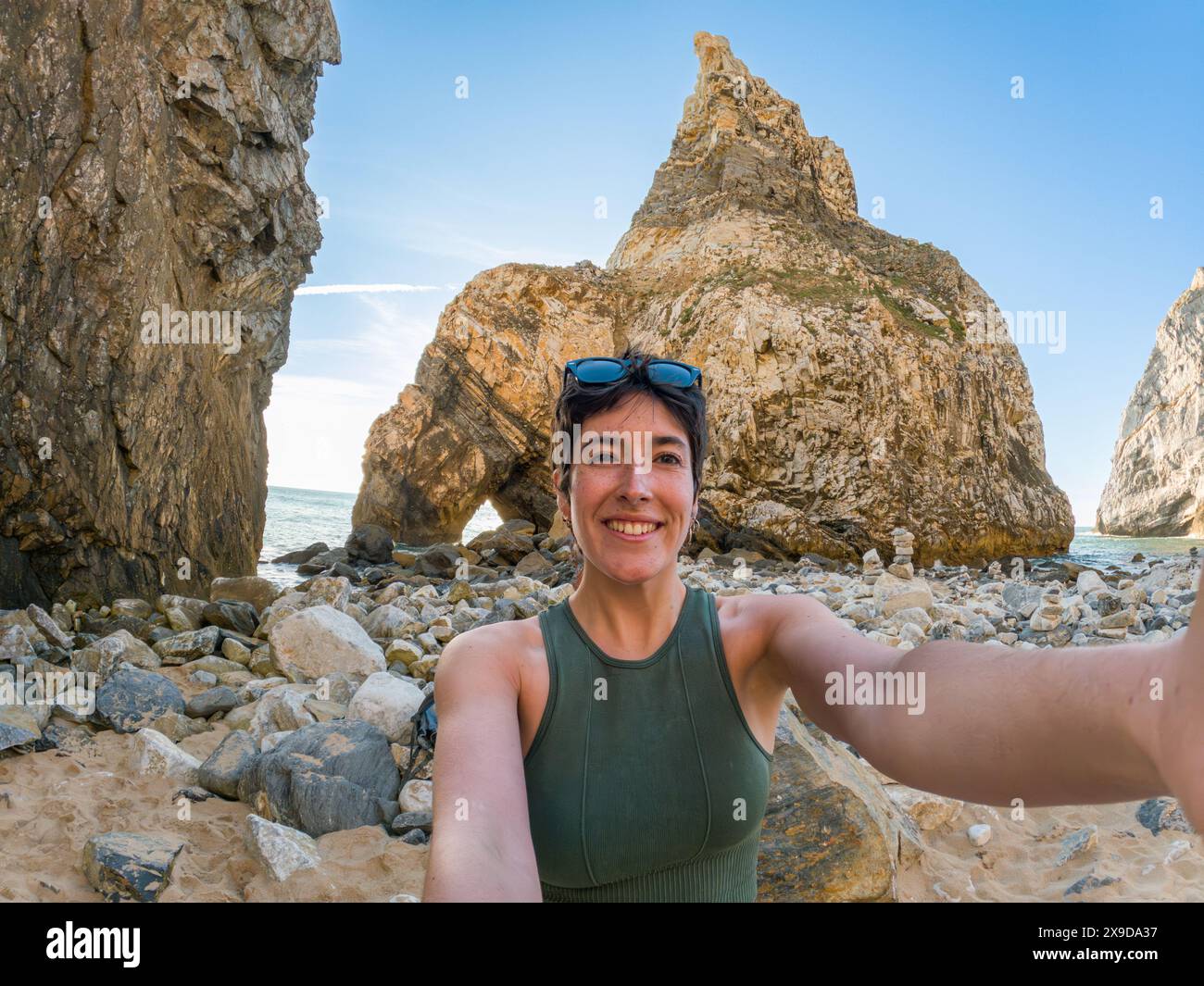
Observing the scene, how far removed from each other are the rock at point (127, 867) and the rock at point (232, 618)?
4.80 m

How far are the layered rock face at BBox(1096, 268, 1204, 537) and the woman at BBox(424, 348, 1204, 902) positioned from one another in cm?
7256

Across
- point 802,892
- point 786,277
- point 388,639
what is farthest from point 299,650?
point 786,277

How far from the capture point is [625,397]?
2.17m

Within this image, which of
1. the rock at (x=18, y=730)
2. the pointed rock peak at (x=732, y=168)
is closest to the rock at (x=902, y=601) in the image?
the rock at (x=18, y=730)

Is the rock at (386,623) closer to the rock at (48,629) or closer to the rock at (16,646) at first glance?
the rock at (48,629)

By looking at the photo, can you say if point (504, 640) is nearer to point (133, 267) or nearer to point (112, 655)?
point (112, 655)

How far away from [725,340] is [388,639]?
50.5 ft

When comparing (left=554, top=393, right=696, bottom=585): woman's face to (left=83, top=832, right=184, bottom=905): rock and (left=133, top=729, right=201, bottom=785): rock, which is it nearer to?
(left=83, top=832, right=184, bottom=905): rock

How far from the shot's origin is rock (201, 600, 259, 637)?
8008 millimetres

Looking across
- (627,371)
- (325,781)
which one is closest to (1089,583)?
(325,781)

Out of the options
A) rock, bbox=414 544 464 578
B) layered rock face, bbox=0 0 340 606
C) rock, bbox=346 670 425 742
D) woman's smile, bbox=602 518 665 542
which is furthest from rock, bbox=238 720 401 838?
rock, bbox=414 544 464 578

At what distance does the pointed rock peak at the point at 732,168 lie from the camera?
26000mm

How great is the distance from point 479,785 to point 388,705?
11.9 feet

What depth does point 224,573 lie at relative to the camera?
11430mm
